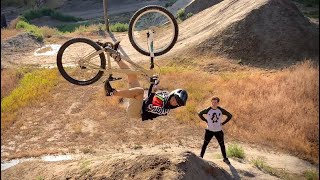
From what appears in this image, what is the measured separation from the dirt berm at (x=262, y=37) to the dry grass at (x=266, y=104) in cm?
462

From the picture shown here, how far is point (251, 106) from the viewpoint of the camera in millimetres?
20469

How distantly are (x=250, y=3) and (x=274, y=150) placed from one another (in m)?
20.3

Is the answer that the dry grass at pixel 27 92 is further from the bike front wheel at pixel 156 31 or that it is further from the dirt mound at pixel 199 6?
the dirt mound at pixel 199 6

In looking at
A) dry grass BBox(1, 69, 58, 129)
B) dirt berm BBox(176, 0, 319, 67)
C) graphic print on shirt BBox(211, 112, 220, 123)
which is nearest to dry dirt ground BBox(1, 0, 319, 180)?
dry grass BBox(1, 69, 58, 129)

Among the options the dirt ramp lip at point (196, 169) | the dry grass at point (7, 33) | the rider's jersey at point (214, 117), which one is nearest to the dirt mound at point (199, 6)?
the dry grass at point (7, 33)

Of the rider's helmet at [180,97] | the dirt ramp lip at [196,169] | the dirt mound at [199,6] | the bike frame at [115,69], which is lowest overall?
the dirt ramp lip at [196,169]

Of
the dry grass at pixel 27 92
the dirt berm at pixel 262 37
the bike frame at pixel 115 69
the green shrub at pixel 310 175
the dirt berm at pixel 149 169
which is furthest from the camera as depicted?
the dirt berm at pixel 262 37

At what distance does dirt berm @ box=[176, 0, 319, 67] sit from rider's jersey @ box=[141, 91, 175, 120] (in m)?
21.4

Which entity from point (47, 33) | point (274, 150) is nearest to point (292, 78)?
point (274, 150)

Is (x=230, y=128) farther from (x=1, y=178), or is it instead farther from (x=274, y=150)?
(x=1, y=178)

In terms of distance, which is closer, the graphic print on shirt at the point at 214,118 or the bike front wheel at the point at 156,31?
the bike front wheel at the point at 156,31

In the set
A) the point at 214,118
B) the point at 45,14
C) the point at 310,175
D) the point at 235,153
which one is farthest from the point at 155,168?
the point at 45,14

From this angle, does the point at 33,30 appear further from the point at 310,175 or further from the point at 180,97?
the point at 180,97

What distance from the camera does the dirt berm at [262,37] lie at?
30.4m
